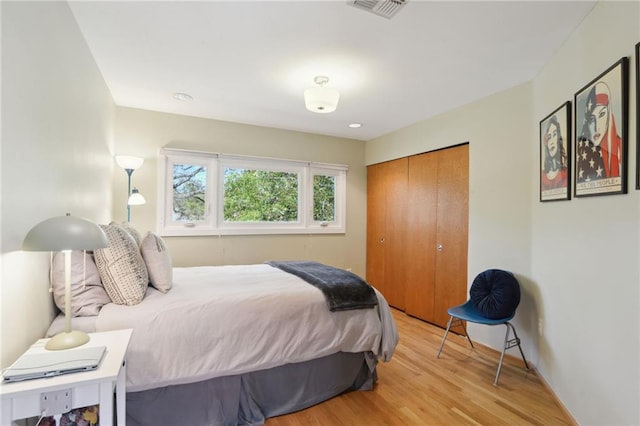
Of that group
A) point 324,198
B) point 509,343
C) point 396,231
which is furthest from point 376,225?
point 509,343

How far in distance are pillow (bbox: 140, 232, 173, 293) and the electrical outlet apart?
0.88m

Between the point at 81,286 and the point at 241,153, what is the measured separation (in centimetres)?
260

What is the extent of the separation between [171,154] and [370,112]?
2.31 meters

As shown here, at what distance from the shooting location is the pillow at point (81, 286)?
1590 millimetres

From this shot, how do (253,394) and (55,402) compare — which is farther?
(253,394)

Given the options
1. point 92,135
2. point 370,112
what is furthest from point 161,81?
point 370,112

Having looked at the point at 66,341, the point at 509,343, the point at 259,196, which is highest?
the point at 259,196

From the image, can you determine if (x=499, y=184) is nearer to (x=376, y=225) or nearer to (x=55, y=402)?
(x=376, y=225)

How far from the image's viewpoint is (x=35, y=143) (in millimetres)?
1410

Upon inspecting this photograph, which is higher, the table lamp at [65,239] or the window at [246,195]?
the window at [246,195]

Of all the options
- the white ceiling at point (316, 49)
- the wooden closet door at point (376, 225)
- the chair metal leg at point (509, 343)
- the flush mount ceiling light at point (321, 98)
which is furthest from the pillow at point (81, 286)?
the wooden closet door at point (376, 225)

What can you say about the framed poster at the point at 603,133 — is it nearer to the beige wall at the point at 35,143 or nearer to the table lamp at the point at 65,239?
the table lamp at the point at 65,239

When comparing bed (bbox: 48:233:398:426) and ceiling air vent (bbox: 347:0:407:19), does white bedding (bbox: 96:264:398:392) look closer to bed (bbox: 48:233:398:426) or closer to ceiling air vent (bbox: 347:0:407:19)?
bed (bbox: 48:233:398:426)

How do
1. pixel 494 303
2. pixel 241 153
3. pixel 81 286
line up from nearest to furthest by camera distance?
pixel 81 286
pixel 494 303
pixel 241 153
